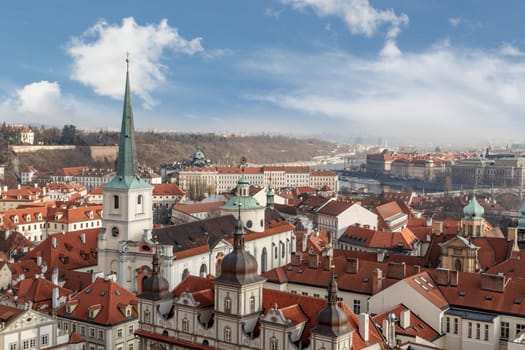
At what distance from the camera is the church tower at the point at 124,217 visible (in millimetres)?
58250

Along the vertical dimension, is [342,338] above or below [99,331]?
above

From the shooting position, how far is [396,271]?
160ft

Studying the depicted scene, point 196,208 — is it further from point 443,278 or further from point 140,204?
point 443,278

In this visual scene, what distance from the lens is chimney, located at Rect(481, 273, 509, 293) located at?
4438cm

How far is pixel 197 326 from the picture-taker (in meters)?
38.3

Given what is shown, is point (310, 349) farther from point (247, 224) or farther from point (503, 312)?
point (247, 224)

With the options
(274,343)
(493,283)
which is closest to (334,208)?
A: (493,283)

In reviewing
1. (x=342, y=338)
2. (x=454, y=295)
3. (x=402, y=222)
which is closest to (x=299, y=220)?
(x=402, y=222)

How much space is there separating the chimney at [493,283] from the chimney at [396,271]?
5773 mm

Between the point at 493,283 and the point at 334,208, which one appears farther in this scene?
the point at 334,208

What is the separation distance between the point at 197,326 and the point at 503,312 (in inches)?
803

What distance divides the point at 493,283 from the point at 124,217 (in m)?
32.5

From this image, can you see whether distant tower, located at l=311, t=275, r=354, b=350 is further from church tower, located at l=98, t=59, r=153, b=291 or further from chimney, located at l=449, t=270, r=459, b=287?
church tower, located at l=98, t=59, r=153, b=291

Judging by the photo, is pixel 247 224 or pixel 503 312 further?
pixel 247 224
